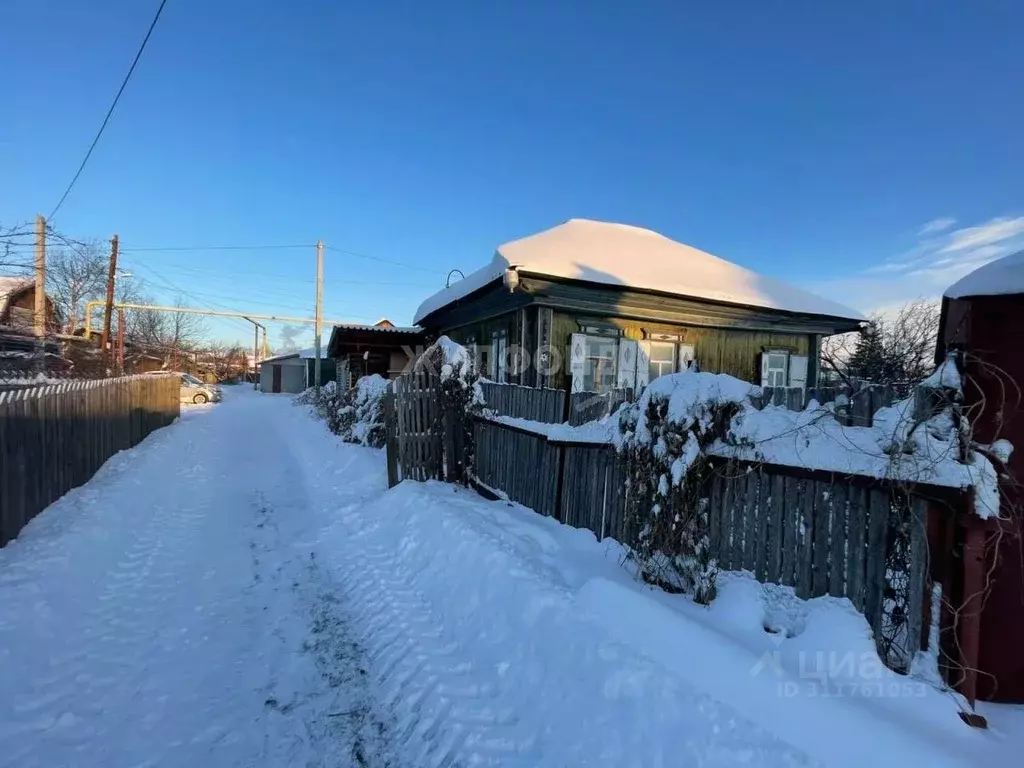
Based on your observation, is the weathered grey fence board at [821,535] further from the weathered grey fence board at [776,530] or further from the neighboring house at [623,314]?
the neighboring house at [623,314]

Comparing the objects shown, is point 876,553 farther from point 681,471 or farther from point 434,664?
point 434,664

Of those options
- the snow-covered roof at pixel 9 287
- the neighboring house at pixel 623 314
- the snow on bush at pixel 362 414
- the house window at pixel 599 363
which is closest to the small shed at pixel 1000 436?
the neighboring house at pixel 623 314

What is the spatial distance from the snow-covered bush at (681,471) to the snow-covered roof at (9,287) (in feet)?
70.9

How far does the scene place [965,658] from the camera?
7.77ft

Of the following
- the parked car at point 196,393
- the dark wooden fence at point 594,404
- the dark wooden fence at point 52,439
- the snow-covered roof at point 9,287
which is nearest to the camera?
the dark wooden fence at point 52,439

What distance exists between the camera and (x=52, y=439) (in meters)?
6.43

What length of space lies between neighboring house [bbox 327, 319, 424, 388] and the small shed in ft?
60.7

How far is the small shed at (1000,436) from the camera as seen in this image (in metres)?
2.43

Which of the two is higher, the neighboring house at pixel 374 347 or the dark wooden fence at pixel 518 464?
the neighboring house at pixel 374 347

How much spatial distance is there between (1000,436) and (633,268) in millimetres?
9246

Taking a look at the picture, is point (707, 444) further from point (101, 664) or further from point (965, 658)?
point (101, 664)

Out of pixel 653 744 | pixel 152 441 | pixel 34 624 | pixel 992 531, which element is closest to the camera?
pixel 653 744

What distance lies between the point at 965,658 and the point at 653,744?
1.60 meters

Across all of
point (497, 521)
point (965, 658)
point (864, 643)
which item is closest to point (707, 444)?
point (864, 643)
